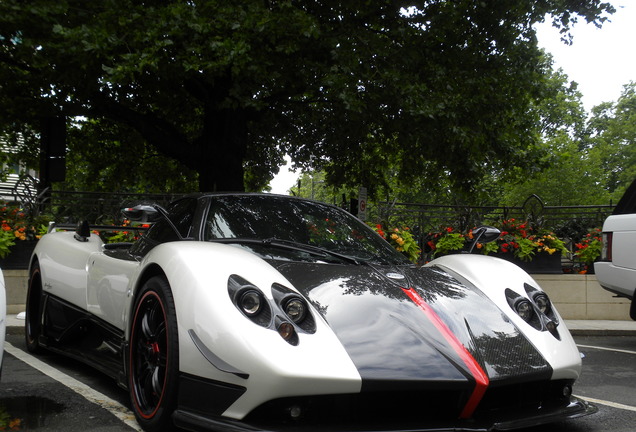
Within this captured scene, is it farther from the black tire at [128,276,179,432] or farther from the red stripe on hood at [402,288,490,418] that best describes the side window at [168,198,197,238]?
the red stripe on hood at [402,288,490,418]

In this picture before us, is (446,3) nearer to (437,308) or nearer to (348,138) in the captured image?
(348,138)

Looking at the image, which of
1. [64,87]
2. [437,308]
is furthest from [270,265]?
[64,87]

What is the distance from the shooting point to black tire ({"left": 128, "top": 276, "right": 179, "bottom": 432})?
11.3ft

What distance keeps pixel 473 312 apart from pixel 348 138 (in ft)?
41.9

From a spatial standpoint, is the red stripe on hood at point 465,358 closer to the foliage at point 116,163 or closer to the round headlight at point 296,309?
the round headlight at point 296,309

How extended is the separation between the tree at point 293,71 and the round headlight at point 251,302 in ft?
26.7

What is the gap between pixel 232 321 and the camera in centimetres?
325

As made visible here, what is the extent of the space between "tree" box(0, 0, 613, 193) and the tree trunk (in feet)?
0.08

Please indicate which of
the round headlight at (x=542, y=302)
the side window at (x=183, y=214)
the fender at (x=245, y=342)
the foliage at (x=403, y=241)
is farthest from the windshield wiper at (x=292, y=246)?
the foliage at (x=403, y=241)

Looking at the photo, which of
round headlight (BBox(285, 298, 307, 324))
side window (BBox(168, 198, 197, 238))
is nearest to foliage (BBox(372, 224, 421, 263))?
side window (BBox(168, 198, 197, 238))

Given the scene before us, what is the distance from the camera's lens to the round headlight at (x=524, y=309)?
162 inches

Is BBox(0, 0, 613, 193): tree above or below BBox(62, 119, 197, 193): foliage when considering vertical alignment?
above

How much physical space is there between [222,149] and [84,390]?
10106 millimetres

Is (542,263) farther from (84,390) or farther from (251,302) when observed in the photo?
(251,302)
